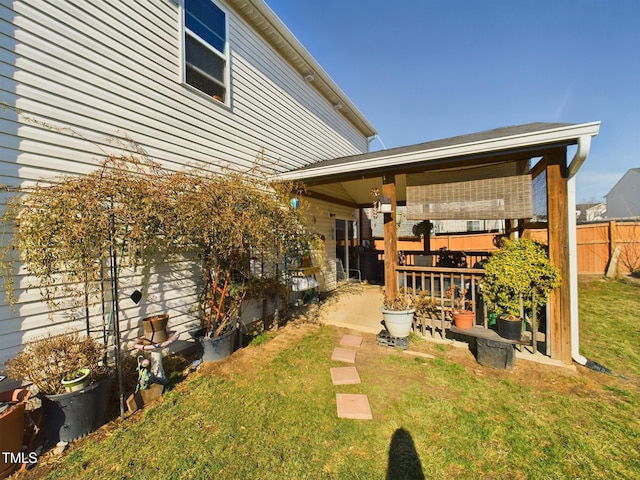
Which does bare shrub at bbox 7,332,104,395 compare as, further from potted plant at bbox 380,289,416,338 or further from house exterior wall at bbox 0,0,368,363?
potted plant at bbox 380,289,416,338

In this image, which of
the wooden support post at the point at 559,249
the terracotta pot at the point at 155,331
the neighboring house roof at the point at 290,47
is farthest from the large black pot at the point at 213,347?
the neighboring house roof at the point at 290,47

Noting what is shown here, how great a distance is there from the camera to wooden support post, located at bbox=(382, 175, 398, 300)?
4.46 m

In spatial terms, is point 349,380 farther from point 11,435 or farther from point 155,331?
point 11,435

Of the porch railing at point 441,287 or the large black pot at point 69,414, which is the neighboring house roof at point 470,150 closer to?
the porch railing at point 441,287

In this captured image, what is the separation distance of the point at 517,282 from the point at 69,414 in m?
5.09

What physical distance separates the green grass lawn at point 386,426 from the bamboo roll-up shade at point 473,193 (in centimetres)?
211

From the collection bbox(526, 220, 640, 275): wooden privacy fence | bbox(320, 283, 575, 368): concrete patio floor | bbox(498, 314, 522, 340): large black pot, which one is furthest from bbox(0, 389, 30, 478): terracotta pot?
bbox(526, 220, 640, 275): wooden privacy fence

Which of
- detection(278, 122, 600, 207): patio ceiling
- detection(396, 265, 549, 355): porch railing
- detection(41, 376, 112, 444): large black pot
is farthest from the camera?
detection(396, 265, 549, 355): porch railing

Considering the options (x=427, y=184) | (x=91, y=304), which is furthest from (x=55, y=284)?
(x=427, y=184)

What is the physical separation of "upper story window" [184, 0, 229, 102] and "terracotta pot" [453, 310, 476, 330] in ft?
18.0

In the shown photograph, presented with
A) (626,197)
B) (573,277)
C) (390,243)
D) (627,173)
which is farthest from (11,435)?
(627,173)

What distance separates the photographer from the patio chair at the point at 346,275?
28.6 ft

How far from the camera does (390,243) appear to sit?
460cm

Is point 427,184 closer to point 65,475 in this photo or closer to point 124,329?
point 124,329
